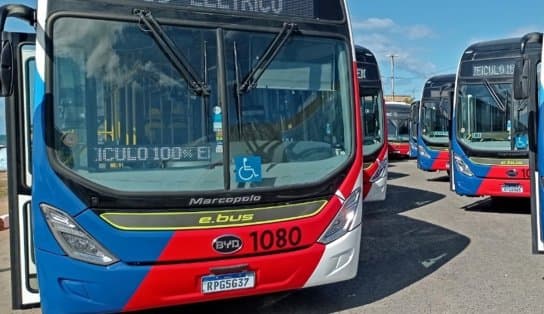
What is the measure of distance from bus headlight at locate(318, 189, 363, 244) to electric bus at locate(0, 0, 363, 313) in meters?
0.02

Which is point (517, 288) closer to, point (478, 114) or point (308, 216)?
point (308, 216)

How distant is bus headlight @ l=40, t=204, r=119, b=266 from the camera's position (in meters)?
3.80

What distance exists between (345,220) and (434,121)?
13.8 meters

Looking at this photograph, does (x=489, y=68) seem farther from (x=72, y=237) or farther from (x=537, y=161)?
(x=72, y=237)

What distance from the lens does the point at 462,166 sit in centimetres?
1055

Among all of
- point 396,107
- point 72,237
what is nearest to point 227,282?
point 72,237

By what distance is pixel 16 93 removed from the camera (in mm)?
4223

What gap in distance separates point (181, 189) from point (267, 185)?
0.70 m

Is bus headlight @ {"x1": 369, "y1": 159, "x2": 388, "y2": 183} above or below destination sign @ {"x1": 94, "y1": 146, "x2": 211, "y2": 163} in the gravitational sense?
below

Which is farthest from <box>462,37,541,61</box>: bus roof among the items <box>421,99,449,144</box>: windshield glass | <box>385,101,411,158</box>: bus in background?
<box>385,101,411,158</box>: bus in background

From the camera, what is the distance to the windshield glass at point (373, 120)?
11.0 m

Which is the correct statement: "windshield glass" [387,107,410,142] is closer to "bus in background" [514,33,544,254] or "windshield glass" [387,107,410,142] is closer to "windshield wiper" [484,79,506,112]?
"windshield wiper" [484,79,506,112]

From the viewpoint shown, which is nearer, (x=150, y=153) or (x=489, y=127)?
(x=150, y=153)

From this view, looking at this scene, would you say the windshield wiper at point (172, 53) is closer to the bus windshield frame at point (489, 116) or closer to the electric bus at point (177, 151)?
the electric bus at point (177, 151)
